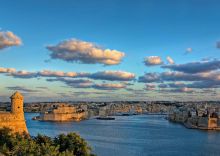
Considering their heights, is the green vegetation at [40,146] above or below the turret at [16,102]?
below

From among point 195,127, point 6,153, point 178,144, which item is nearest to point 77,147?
point 6,153

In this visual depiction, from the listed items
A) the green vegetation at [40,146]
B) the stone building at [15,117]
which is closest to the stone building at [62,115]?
the stone building at [15,117]

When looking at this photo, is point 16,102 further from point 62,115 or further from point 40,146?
point 62,115

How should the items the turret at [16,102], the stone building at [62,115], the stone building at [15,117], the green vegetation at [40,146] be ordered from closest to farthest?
1. the green vegetation at [40,146]
2. the stone building at [15,117]
3. the turret at [16,102]
4. the stone building at [62,115]

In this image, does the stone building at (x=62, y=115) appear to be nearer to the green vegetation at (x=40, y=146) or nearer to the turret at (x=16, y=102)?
the turret at (x=16, y=102)

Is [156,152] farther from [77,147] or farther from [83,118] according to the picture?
[83,118]
